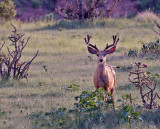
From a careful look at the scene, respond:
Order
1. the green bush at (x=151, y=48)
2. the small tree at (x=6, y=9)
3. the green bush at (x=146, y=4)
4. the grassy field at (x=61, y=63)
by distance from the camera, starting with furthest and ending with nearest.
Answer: the green bush at (x=146, y=4) < the small tree at (x=6, y=9) < the green bush at (x=151, y=48) < the grassy field at (x=61, y=63)

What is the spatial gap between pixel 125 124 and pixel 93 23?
14.5 metres

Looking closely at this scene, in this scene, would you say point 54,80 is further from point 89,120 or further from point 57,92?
point 89,120

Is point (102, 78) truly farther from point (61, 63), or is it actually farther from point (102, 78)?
point (61, 63)

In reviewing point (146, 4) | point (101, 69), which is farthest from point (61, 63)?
point (146, 4)

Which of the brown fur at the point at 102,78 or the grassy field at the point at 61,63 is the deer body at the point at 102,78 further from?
the grassy field at the point at 61,63

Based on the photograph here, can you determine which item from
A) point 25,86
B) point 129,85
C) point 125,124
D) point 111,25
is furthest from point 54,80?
point 111,25

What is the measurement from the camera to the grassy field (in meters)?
8.90

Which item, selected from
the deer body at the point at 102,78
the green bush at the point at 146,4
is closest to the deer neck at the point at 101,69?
the deer body at the point at 102,78

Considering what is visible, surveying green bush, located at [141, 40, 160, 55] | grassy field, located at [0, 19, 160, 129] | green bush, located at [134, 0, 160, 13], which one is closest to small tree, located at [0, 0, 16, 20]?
grassy field, located at [0, 19, 160, 129]

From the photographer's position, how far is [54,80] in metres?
11.1

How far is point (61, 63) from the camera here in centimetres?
1354

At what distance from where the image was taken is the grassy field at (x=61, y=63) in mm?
8898

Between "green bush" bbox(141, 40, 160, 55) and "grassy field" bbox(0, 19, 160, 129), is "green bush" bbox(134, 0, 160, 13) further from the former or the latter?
"green bush" bbox(141, 40, 160, 55)

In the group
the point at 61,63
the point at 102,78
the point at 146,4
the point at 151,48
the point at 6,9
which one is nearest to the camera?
the point at 102,78
